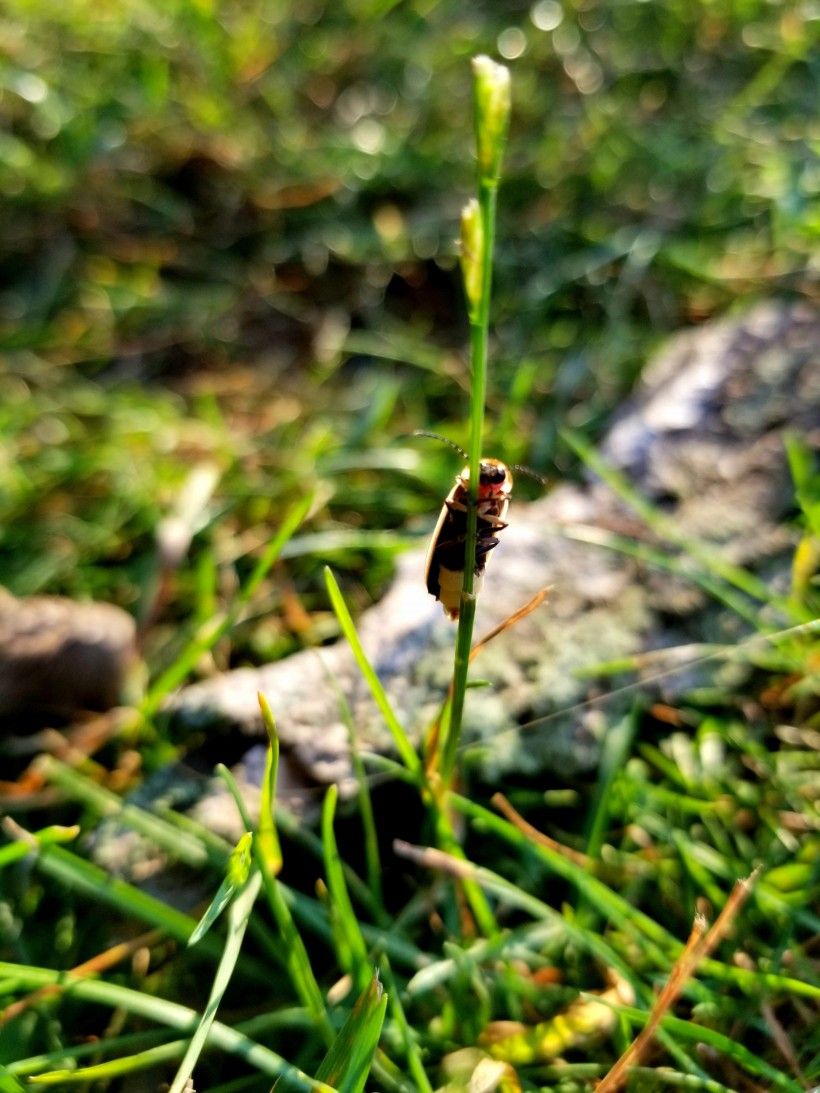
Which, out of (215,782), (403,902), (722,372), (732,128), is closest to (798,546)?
(722,372)

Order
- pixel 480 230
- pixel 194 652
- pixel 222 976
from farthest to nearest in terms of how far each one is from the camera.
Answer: pixel 194 652, pixel 222 976, pixel 480 230

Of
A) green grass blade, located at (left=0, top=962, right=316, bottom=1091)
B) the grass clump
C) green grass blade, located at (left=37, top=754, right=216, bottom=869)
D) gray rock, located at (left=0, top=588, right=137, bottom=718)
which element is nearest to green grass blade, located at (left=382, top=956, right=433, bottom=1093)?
the grass clump

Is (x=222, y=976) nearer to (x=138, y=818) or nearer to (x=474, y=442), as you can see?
(x=138, y=818)

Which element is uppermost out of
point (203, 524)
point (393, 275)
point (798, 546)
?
point (393, 275)

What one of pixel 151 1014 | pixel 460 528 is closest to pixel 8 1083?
pixel 151 1014

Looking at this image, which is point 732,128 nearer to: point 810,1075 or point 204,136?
point 204,136

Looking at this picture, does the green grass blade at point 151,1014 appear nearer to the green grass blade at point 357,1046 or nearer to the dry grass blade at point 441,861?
the green grass blade at point 357,1046

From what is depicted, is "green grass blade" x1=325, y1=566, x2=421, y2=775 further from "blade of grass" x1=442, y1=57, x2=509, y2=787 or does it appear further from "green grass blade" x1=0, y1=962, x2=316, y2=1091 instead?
"green grass blade" x1=0, y1=962, x2=316, y2=1091
